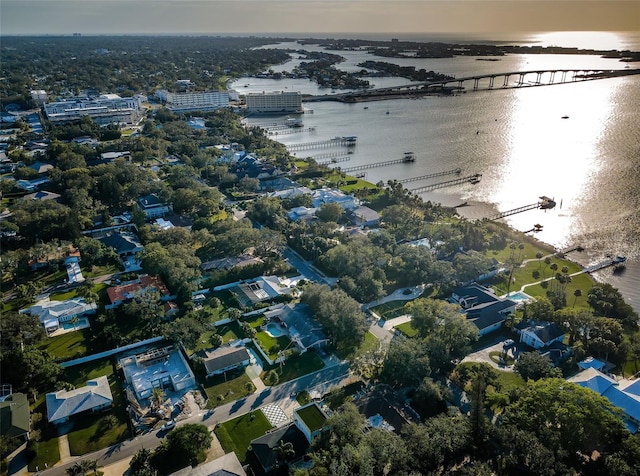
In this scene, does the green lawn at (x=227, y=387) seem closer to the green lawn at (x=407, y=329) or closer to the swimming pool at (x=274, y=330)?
the swimming pool at (x=274, y=330)

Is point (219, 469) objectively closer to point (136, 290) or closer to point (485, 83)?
point (136, 290)

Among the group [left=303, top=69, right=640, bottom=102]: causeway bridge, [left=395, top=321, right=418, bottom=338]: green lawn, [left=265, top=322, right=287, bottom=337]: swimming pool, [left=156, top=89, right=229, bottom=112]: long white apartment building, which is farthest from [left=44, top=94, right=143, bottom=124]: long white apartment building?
[left=395, top=321, right=418, bottom=338]: green lawn

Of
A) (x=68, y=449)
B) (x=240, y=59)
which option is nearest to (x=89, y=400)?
(x=68, y=449)

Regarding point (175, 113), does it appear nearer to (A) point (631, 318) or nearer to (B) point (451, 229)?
(B) point (451, 229)

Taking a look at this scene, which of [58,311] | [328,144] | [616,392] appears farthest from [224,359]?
[328,144]

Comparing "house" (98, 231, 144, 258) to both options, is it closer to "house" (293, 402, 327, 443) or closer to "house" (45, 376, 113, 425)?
"house" (45, 376, 113, 425)

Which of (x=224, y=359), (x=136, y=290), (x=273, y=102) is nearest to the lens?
(x=224, y=359)

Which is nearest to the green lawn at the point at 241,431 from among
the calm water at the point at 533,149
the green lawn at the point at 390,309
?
the green lawn at the point at 390,309
